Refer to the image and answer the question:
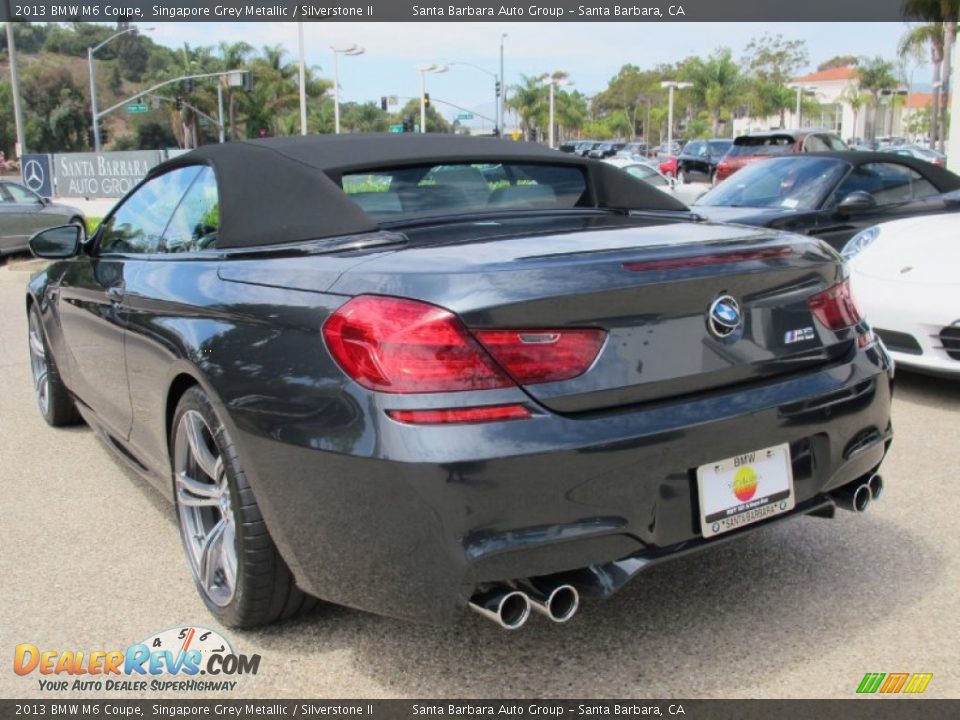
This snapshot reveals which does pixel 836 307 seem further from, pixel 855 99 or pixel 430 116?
pixel 430 116

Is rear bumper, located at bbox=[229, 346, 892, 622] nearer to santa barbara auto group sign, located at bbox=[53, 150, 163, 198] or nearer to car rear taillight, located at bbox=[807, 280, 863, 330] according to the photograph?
car rear taillight, located at bbox=[807, 280, 863, 330]

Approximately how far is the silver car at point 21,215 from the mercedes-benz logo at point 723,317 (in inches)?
576

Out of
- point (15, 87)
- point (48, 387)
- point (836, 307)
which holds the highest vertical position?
point (15, 87)

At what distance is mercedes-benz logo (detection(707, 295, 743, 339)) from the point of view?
2.34 meters

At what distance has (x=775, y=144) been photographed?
2138 cm

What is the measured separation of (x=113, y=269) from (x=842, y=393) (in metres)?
2.72

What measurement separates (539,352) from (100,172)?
1189 inches

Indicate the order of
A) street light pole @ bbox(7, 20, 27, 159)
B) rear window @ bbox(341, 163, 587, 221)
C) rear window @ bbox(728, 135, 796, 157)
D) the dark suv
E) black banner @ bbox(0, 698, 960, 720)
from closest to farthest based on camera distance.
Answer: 1. black banner @ bbox(0, 698, 960, 720)
2. rear window @ bbox(341, 163, 587, 221)
3. rear window @ bbox(728, 135, 796, 157)
4. street light pole @ bbox(7, 20, 27, 159)
5. the dark suv

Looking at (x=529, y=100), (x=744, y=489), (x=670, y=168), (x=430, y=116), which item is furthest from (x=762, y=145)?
(x=430, y=116)

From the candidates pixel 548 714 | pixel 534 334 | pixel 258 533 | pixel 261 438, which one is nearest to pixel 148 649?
pixel 258 533

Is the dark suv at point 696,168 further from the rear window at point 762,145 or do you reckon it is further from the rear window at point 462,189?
the rear window at point 462,189

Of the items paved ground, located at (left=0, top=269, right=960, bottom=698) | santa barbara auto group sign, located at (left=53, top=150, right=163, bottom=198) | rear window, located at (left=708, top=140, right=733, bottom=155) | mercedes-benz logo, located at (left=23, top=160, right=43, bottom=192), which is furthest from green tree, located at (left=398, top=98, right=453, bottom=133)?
paved ground, located at (left=0, top=269, right=960, bottom=698)

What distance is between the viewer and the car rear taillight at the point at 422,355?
210 centimetres

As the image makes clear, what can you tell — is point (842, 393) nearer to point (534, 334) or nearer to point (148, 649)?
point (534, 334)
